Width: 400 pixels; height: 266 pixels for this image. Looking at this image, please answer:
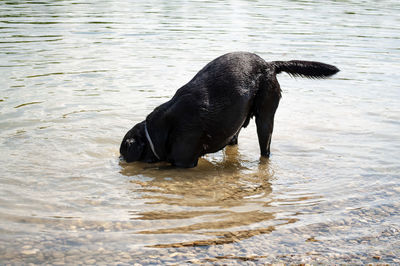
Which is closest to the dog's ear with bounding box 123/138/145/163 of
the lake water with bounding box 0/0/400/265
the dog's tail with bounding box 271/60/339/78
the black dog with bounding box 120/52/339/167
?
the black dog with bounding box 120/52/339/167

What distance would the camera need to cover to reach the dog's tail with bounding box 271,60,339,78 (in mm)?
6695

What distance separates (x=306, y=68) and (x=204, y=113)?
178cm

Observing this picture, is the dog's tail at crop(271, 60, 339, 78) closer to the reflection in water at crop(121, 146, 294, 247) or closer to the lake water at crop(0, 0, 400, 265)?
the lake water at crop(0, 0, 400, 265)

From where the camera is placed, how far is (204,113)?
5867 millimetres

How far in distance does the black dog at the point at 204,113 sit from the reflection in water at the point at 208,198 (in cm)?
24

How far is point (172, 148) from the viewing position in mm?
6094

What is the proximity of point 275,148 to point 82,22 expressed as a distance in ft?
38.2

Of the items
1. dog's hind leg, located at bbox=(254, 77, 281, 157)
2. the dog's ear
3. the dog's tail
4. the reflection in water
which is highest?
the dog's tail

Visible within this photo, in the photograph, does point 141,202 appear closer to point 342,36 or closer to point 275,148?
point 275,148

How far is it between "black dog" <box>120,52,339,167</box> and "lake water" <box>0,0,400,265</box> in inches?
10.3

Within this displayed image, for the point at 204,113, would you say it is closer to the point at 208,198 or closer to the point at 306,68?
the point at 208,198

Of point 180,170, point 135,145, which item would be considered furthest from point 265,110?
point 135,145

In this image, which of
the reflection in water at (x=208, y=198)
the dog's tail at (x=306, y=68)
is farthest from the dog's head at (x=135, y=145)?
the dog's tail at (x=306, y=68)

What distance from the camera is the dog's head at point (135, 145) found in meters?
6.16
